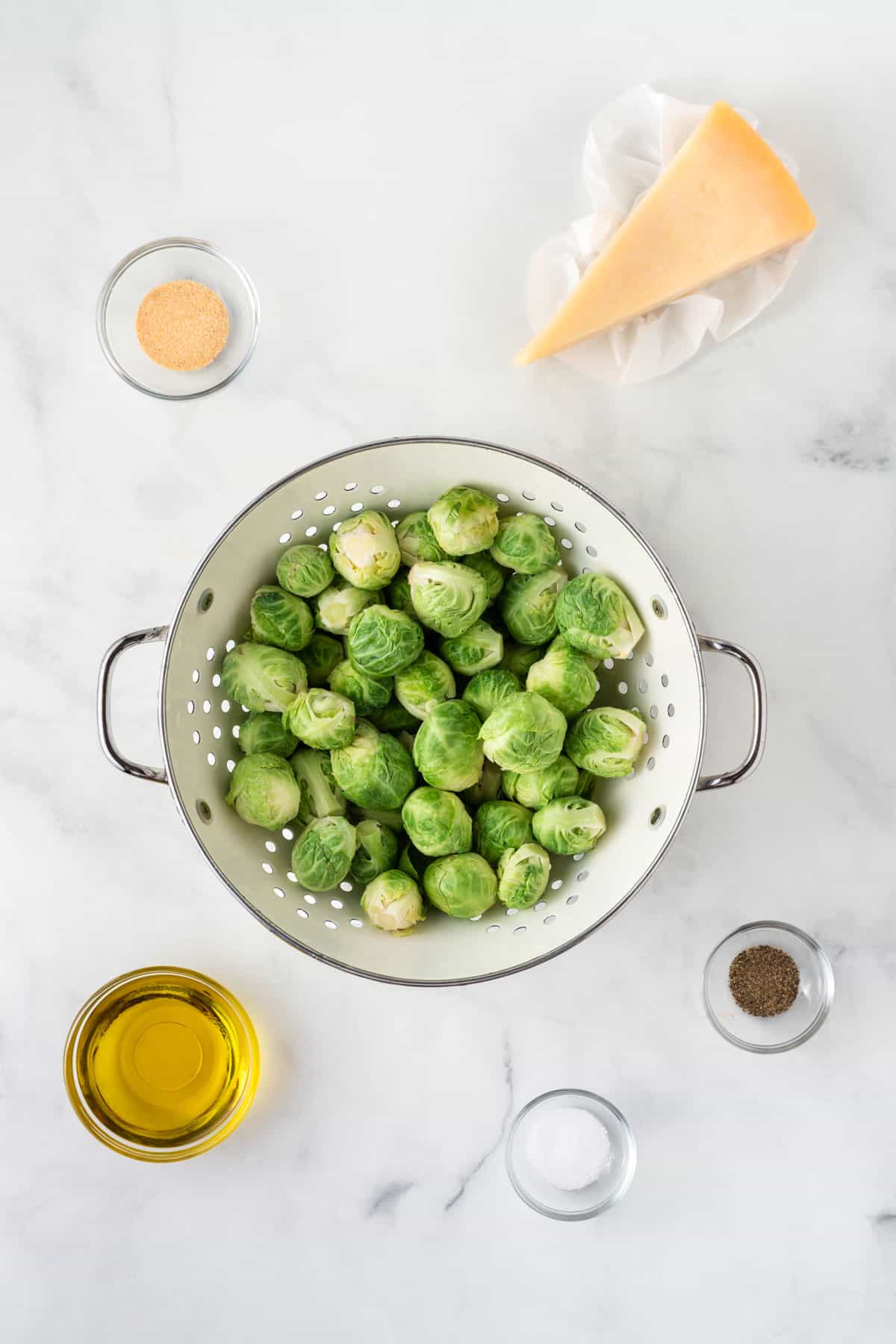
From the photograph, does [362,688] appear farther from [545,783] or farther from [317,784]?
[545,783]

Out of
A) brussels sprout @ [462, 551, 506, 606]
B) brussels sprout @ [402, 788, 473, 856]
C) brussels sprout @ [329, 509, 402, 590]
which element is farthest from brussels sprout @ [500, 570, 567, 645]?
brussels sprout @ [402, 788, 473, 856]

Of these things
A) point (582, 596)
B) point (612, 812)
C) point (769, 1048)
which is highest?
point (582, 596)

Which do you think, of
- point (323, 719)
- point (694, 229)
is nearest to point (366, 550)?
point (323, 719)

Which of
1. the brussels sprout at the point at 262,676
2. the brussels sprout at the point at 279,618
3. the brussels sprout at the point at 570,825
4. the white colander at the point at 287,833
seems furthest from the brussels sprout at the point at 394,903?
the brussels sprout at the point at 279,618

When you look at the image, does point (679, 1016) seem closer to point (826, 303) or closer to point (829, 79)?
point (826, 303)

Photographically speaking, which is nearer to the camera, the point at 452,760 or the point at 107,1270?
the point at 452,760

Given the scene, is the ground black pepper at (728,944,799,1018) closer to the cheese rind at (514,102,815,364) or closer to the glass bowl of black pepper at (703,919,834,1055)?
the glass bowl of black pepper at (703,919,834,1055)

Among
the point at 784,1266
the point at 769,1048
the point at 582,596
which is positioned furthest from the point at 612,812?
the point at 784,1266
